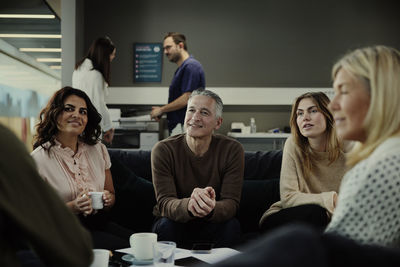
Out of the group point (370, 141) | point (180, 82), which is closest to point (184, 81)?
point (180, 82)

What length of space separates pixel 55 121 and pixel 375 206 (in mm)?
1720

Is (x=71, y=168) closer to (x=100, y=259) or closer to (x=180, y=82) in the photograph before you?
(x=100, y=259)

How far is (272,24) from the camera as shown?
5797mm

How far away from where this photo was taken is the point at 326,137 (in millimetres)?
2293

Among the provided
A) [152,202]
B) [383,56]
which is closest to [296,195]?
[152,202]

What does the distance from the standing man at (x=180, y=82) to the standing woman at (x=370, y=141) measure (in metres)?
2.64

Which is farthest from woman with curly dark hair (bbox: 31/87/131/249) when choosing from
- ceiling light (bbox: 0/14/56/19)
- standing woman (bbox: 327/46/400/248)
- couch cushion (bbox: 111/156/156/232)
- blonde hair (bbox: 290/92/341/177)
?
ceiling light (bbox: 0/14/56/19)

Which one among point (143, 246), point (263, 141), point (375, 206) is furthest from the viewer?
point (263, 141)

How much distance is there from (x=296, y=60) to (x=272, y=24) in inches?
23.0

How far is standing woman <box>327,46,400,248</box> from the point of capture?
0.83 metres

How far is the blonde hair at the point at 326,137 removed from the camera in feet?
7.36

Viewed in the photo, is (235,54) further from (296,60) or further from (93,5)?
(93,5)

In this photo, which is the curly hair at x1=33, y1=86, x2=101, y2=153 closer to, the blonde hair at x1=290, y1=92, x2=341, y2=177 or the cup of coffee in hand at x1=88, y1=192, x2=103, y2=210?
the cup of coffee in hand at x1=88, y1=192, x2=103, y2=210

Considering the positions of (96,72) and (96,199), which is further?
(96,72)
